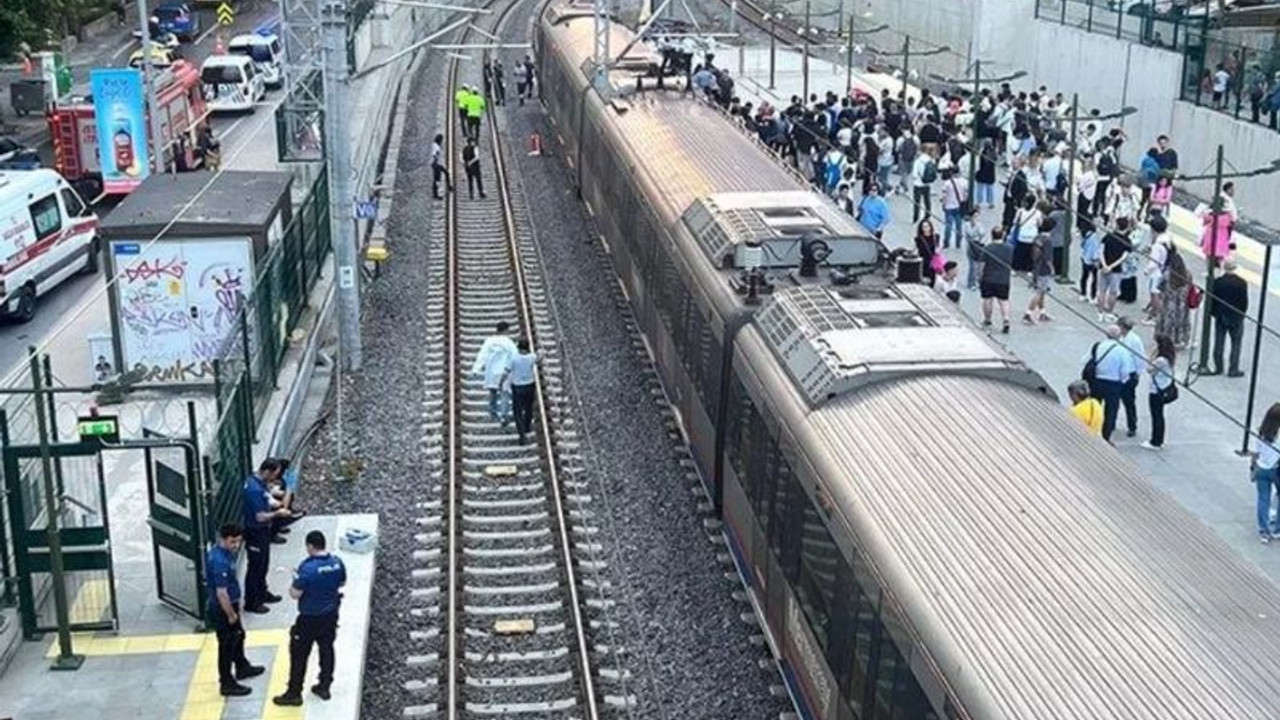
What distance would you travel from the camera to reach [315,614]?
11695mm

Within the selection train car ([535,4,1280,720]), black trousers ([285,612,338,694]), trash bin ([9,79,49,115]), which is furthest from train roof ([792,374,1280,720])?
trash bin ([9,79,49,115])

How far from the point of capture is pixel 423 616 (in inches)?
547

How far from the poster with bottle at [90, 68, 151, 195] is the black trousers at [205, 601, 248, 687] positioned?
20127 millimetres

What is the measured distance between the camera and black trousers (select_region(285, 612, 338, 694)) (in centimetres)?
1176

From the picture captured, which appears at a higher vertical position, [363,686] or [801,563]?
[801,563]

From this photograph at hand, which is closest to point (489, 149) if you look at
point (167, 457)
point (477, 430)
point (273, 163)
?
point (273, 163)

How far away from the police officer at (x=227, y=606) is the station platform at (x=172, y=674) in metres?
0.17

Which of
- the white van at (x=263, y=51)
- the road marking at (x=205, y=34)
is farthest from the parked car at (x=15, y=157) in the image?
the road marking at (x=205, y=34)

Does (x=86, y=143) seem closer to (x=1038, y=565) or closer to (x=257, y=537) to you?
(x=257, y=537)

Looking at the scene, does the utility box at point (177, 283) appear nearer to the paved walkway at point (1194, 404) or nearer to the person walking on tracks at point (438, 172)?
the paved walkway at point (1194, 404)

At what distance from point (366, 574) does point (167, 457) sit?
9.49ft

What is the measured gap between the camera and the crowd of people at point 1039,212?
59.5 feet

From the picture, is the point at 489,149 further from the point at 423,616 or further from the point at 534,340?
the point at 423,616

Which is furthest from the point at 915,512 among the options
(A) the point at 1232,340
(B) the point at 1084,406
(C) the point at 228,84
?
(C) the point at 228,84
